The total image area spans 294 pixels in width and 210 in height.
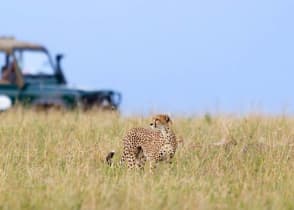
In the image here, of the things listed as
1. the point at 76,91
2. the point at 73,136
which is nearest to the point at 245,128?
the point at 73,136

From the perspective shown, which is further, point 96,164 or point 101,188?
point 96,164

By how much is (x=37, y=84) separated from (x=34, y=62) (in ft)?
1.29

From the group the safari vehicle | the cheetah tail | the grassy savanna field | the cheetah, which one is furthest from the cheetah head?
the safari vehicle

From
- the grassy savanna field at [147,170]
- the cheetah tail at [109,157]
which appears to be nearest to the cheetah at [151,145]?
the cheetah tail at [109,157]

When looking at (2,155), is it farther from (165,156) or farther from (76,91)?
(76,91)

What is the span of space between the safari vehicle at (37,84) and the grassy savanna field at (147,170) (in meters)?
4.48

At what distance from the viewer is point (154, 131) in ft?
27.6

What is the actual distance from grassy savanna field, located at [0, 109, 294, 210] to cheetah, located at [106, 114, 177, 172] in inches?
4.5

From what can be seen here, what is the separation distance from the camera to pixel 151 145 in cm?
832

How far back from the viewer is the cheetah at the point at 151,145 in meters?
8.22

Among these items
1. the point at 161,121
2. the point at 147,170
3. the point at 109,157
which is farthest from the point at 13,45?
the point at 147,170

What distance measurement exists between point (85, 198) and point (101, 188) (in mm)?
359

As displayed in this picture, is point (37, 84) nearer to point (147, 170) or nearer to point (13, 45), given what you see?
point (13, 45)

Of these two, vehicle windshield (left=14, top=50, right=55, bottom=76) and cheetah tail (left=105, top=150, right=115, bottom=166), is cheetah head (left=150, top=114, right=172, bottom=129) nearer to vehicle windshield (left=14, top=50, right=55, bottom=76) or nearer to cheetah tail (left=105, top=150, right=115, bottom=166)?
cheetah tail (left=105, top=150, right=115, bottom=166)
